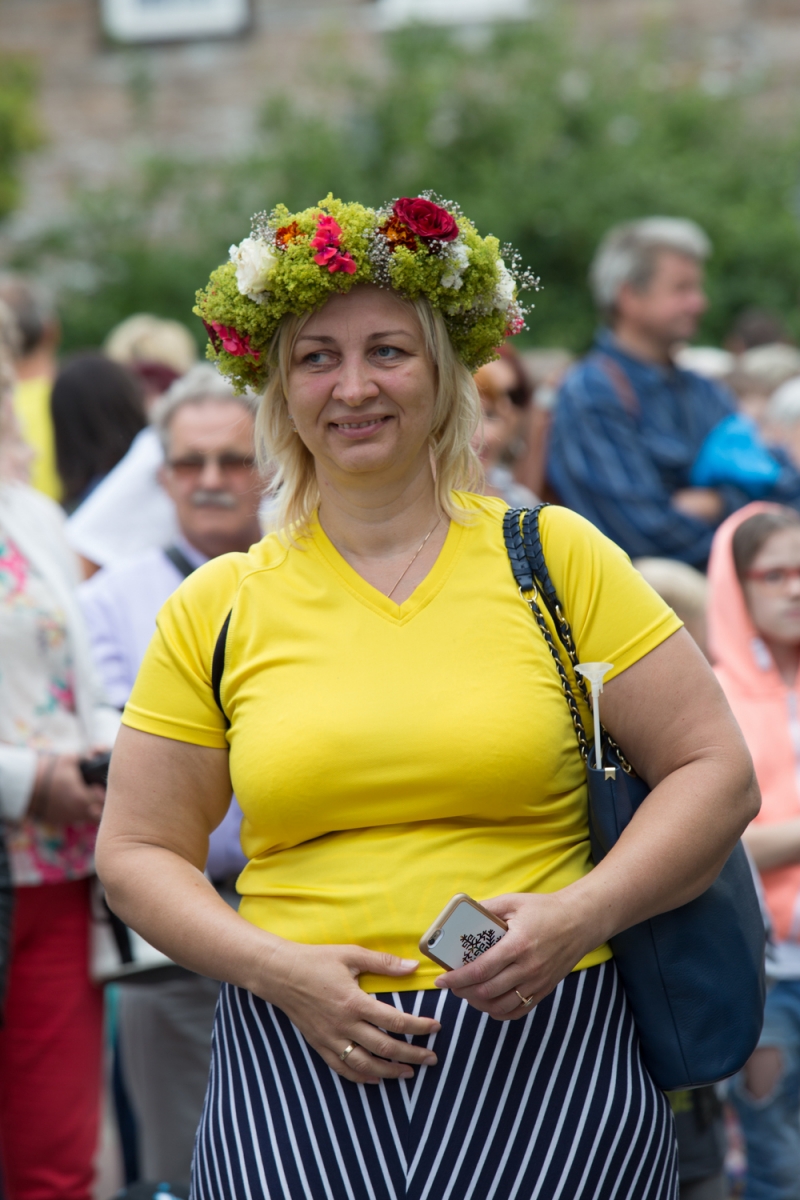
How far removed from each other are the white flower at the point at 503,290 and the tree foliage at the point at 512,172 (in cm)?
866

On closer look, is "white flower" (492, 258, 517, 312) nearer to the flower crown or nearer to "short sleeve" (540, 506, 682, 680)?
the flower crown

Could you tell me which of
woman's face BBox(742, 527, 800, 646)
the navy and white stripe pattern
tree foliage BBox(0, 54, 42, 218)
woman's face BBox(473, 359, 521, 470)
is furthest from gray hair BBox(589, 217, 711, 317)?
tree foliage BBox(0, 54, 42, 218)

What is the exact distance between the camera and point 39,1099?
3090 millimetres

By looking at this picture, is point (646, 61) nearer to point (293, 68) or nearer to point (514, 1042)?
point (293, 68)

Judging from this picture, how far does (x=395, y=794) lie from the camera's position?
1.92 m

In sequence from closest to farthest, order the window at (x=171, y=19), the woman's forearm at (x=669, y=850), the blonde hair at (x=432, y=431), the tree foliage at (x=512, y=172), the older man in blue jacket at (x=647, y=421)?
1. the woman's forearm at (x=669, y=850)
2. the blonde hair at (x=432, y=431)
3. the older man in blue jacket at (x=647, y=421)
4. the tree foliage at (x=512, y=172)
5. the window at (x=171, y=19)

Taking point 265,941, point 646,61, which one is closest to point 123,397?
point 265,941

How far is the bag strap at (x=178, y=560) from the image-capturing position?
11.3ft

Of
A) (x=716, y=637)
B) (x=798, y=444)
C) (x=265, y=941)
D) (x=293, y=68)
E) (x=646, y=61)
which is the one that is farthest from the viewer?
(x=293, y=68)

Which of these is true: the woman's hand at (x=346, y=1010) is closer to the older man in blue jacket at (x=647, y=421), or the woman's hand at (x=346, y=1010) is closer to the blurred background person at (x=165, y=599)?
the blurred background person at (x=165, y=599)

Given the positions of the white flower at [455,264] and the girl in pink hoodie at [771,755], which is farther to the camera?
the girl in pink hoodie at [771,755]

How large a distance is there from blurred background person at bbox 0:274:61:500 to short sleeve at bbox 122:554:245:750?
2988 millimetres

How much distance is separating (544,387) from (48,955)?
398cm

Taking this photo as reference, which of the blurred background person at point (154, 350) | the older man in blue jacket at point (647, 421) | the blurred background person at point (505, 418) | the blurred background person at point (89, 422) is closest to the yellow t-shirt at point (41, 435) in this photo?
the blurred background person at point (89, 422)
